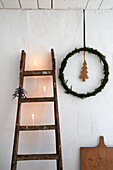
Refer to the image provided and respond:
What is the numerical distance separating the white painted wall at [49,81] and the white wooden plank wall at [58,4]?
60mm

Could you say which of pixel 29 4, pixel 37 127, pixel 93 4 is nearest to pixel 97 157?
pixel 37 127

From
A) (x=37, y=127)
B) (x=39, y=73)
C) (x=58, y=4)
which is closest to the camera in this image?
(x=37, y=127)

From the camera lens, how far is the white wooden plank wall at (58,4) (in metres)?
1.78

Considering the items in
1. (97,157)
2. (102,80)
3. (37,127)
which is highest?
(102,80)

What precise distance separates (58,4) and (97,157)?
150 cm

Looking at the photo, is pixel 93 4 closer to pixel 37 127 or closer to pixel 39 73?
pixel 39 73

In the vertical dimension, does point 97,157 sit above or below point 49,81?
below

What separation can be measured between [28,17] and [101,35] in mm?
764

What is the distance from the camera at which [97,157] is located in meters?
1.77

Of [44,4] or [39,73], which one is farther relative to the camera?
[44,4]

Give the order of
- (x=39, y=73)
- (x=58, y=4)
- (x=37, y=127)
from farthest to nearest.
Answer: (x=58, y=4), (x=39, y=73), (x=37, y=127)

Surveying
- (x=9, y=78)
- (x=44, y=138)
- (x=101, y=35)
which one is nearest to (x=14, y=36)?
(x=9, y=78)

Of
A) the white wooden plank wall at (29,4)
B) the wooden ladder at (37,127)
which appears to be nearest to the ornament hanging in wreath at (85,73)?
the wooden ladder at (37,127)

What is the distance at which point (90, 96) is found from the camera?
6.08ft
